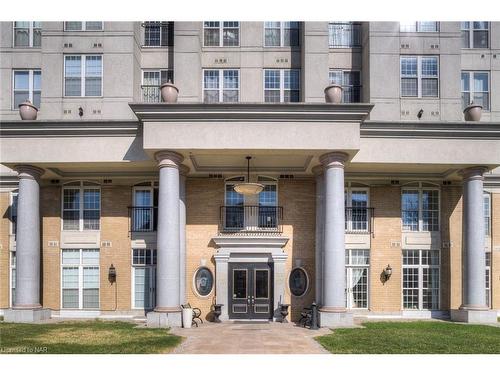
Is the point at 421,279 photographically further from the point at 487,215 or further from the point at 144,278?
the point at 144,278

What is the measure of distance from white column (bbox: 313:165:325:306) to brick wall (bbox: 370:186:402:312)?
2557 mm

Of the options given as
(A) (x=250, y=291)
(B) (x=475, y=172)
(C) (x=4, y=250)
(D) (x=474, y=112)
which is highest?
(D) (x=474, y=112)

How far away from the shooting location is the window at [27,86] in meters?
20.8

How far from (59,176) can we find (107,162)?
340 centimetres

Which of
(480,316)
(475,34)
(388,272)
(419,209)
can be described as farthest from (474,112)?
(480,316)

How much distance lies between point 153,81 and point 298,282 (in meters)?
10.9

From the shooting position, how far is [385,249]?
65.8 feet

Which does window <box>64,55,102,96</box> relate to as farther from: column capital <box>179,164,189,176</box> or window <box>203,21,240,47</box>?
column capital <box>179,164,189,176</box>

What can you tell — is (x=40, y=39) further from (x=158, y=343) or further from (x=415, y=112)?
(x=415, y=112)

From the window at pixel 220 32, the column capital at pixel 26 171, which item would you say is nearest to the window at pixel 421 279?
the window at pixel 220 32

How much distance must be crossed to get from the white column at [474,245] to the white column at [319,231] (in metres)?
5.59

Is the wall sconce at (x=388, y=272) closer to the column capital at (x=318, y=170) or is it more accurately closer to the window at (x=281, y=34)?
the column capital at (x=318, y=170)

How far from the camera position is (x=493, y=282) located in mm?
20156

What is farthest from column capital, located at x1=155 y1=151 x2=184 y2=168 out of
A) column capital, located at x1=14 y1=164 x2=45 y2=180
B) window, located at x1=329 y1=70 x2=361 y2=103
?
window, located at x1=329 y1=70 x2=361 y2=103
